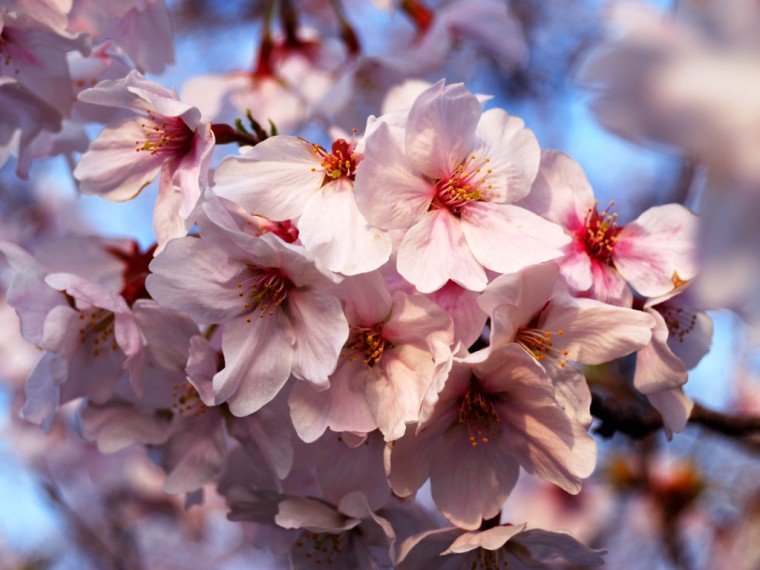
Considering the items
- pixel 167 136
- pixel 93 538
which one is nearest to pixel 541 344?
pixel 167 136

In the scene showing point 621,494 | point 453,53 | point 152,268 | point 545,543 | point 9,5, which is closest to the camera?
point 152,268

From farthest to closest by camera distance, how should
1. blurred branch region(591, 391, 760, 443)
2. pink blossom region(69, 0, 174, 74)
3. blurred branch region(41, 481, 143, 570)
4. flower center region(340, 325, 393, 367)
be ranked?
blurred branch region(41, 481, 143, 570)
pink blossom region(69, 0, 174, 74)
blurred branch region(591, 391, 760, 443)
flower center region(340, 325, 393, 367)

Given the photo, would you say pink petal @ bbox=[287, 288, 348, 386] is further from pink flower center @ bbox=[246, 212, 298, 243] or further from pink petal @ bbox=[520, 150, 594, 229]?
pink petal @ bbox=[520, 150, 594, 229]

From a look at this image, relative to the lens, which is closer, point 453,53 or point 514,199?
point 514,199

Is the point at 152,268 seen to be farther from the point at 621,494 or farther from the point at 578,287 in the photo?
the point at 621,494

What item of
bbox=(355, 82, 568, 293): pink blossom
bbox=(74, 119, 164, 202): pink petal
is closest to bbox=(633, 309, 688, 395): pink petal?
bbox=(355, 82, 568, 293): pink blossom

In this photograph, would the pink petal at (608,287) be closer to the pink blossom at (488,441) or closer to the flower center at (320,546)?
the pink blossom at (488,441)

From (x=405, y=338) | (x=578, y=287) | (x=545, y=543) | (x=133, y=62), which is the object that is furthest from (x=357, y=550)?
(x=133, y=62)
